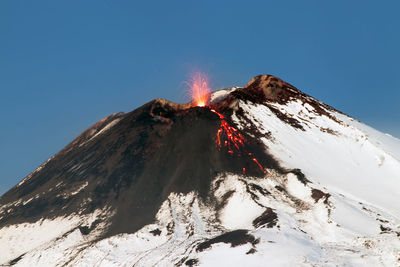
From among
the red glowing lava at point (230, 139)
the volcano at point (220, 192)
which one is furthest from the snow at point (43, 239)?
the red glowing lava at point (230, 139)

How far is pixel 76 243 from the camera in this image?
142 feet

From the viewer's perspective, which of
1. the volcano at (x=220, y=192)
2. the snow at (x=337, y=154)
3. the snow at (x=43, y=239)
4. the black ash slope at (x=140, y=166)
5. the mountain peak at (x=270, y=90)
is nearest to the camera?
the volcano at (x=220, y=192)

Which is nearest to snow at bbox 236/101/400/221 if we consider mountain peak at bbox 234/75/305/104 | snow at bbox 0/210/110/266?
mountain peak at bbox 234/75/305/104

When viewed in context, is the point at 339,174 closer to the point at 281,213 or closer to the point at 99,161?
the point at 281,213

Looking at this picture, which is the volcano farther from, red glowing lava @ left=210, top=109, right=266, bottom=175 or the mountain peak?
the mountain peak

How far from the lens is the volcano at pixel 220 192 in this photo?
34.9m

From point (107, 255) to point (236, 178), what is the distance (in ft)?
62.3

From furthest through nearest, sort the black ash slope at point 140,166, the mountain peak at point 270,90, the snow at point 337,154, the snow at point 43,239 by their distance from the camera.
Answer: the mountain peak at point 270,90 → the black ash slope at point 140,166 → the snow at point 337,154 → the snow at point 43,239

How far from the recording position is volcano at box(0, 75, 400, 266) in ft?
115

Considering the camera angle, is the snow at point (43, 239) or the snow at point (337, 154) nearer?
the snow at point (43, 239)

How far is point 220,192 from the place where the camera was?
48.8 meters

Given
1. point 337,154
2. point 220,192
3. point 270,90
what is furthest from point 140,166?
point 270,90

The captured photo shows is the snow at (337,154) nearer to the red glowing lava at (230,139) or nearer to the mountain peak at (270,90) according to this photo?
the red glowing lava at (230,139)

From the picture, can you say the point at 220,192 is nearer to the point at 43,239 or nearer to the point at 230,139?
the point at 230,139
